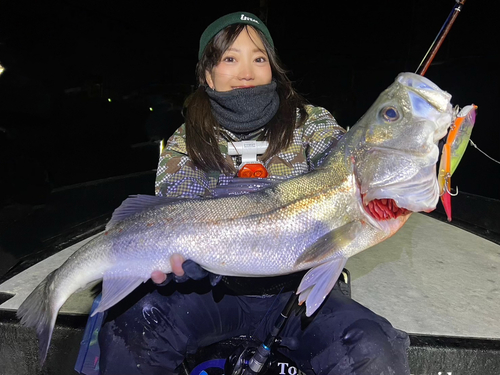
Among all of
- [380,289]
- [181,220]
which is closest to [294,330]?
[181,220]

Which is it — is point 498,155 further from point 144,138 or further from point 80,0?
point 80,0

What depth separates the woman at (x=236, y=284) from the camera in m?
1.62

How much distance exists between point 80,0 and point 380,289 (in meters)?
4.27

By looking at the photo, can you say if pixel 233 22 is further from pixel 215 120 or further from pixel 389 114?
pixel 389 114

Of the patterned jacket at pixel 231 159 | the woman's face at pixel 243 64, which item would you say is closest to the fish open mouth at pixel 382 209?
the patterned jacket at pixel 231 159

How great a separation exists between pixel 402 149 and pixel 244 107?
37.8 inches

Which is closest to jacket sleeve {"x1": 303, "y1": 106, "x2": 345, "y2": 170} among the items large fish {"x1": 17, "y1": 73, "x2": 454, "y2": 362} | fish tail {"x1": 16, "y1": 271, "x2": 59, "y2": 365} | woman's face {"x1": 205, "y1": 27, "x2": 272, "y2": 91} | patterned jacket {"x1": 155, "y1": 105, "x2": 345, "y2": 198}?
patterned jacket {"x1": 155, "y1": 105, "x2": 345, "y2": 198}

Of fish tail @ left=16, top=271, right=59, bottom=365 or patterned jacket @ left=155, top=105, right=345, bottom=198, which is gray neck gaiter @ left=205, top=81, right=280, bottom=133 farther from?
fish tail @ left=16, top=271, right=59, bottom=365

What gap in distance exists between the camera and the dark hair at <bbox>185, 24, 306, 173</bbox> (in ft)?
7.11

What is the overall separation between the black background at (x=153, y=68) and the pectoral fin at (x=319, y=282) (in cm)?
276

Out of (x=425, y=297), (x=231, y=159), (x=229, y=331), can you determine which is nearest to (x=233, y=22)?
(x=231, y=159)

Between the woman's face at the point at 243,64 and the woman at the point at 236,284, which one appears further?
the woman's face at the point at 243,64

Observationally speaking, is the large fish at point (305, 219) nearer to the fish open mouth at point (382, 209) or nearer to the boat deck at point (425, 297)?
the fish open mouth at point (382, 209)

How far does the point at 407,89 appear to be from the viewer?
1515 millimetres
